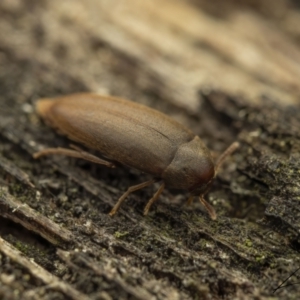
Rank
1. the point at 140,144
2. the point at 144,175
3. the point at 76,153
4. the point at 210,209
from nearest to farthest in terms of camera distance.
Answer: the point at 210,209
the point at 140,144
the point at 76,153
the point at 144,175

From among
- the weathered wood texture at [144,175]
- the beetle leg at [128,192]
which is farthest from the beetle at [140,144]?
the weathered wood texture at [144,175]

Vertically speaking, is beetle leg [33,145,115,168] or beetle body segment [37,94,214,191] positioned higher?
beetle body segment [37,94,214,191]

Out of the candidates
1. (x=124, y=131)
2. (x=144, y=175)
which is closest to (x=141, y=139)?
(x=124, y=131)

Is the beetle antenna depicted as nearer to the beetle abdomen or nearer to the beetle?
the beetle

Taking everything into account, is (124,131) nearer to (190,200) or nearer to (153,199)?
(153,199)

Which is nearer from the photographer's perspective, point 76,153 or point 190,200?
point 190,200

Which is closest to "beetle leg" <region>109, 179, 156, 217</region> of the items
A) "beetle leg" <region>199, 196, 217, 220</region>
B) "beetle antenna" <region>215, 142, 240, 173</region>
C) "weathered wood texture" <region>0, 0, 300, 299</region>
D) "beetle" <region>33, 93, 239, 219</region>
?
"beetle" <region>33, 93, 239, 219</region>
